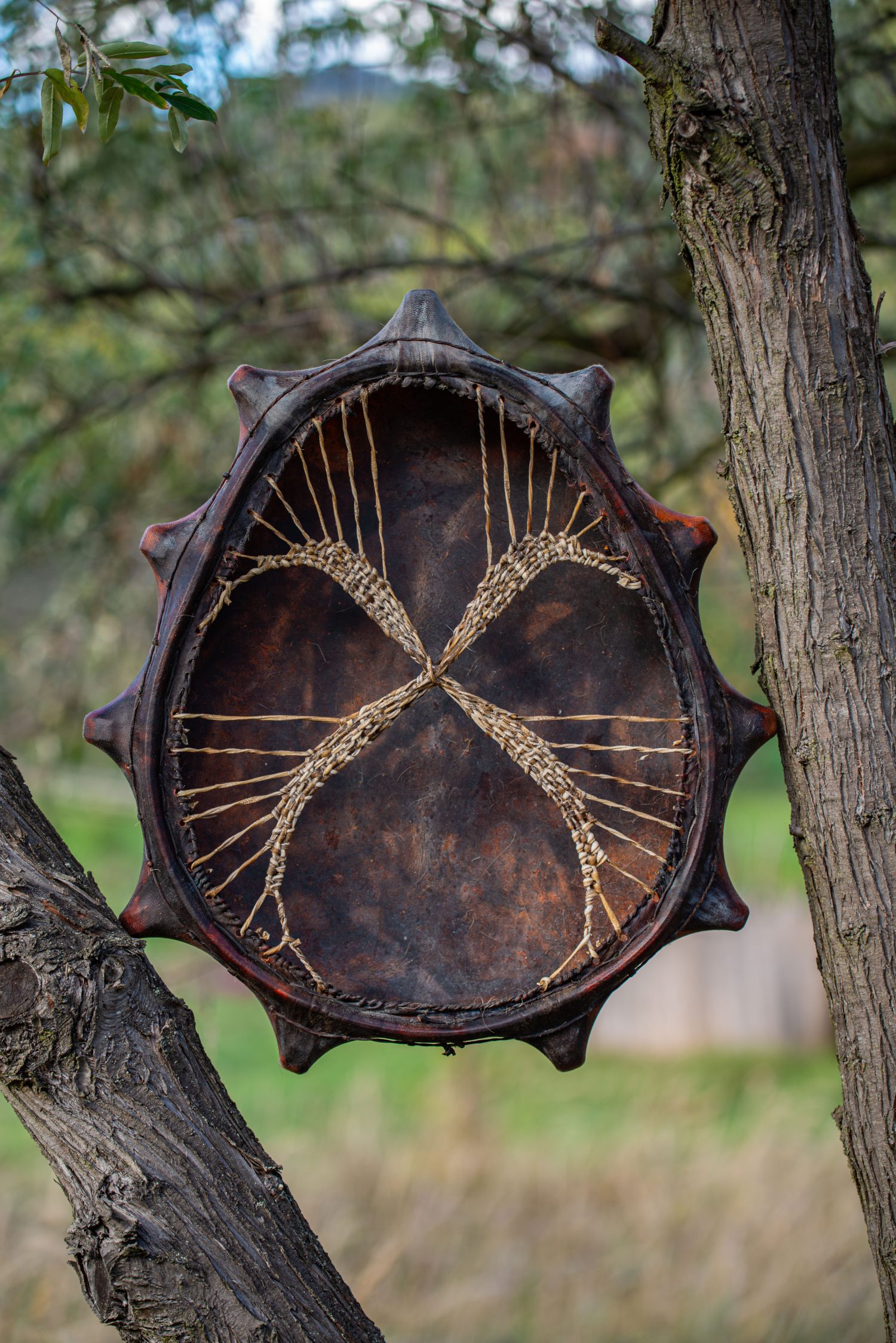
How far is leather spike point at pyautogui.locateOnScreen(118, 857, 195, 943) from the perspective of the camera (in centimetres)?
108

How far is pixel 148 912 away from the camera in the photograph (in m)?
1.08

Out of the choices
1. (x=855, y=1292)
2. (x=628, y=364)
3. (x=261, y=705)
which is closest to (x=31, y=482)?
(x=628, y=364)

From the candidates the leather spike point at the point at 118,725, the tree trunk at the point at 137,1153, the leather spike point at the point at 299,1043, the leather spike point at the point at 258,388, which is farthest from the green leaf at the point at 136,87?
the leather spike point at the point at 299,1043

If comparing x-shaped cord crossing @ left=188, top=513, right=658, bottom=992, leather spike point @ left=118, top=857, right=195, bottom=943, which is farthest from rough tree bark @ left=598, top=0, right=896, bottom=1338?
leather spike point @ left=118, top=857, right=195, bottom=943

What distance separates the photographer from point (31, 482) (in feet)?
8.29

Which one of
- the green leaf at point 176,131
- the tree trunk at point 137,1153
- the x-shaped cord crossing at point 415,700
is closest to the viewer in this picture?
the tree trunk at point 137,1153

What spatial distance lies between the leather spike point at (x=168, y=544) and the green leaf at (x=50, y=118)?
0.32m

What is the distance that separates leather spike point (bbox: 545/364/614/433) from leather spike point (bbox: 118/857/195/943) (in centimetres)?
57

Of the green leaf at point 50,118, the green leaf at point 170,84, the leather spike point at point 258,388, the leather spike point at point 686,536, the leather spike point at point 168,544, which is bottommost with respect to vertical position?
the leather spike point at point 686,536

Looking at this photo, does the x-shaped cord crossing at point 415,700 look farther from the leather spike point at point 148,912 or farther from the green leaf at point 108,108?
the green leaf at point 108,108

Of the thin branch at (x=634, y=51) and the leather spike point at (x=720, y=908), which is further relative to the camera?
the leather spike point at (x=720, y=908)

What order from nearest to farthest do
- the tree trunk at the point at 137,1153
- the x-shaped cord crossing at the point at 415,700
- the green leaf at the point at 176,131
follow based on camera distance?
1. the tree trunk at the point at 137,1153
2. the green leaf at the point at 176,131
3. the x-shaped cord crossing at the point at 415,700

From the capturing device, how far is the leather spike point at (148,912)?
42.4 inches

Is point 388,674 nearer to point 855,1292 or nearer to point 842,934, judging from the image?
point 842,934
